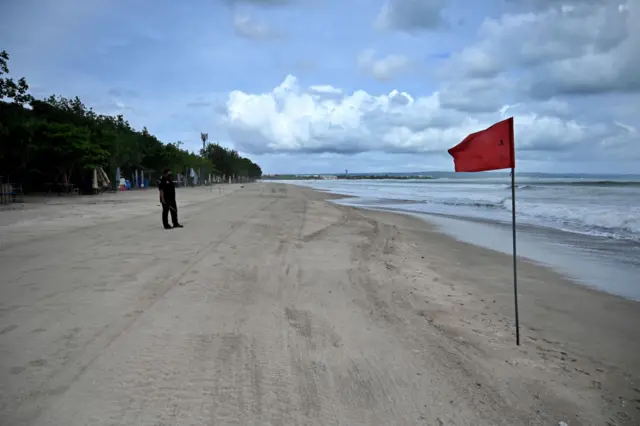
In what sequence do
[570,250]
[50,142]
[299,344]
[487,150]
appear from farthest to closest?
[50,142] → [570,250] → [487,150] → [299,344]

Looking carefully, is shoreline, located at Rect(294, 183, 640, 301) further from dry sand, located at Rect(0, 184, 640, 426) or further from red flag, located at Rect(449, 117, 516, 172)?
red flag, located at Rect(449, 117, 516, 172)

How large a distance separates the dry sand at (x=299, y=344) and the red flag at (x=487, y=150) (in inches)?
75.0

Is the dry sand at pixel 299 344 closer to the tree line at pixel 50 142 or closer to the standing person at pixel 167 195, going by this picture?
the standing person at pixel 167 195

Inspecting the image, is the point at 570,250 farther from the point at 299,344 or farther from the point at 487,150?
the point at 299,344

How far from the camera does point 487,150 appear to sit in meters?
4.80

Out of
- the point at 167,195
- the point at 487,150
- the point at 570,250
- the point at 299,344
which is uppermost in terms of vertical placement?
the point at 487,150

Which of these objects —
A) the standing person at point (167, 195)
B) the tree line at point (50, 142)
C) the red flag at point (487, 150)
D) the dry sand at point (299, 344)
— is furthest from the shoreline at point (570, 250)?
the tree line at point (50, 142)

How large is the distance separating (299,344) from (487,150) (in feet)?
9.47

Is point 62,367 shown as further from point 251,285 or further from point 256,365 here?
point 251,285

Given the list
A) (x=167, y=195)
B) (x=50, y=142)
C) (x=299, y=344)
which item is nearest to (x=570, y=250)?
(x=299, y=344)

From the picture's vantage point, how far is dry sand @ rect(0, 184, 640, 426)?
3.29m

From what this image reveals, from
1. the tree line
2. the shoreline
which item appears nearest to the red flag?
the shoreline

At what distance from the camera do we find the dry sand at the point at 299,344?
3285 millimetres

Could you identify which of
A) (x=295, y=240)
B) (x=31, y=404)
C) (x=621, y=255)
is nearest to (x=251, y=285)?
(x=31, y=404)
